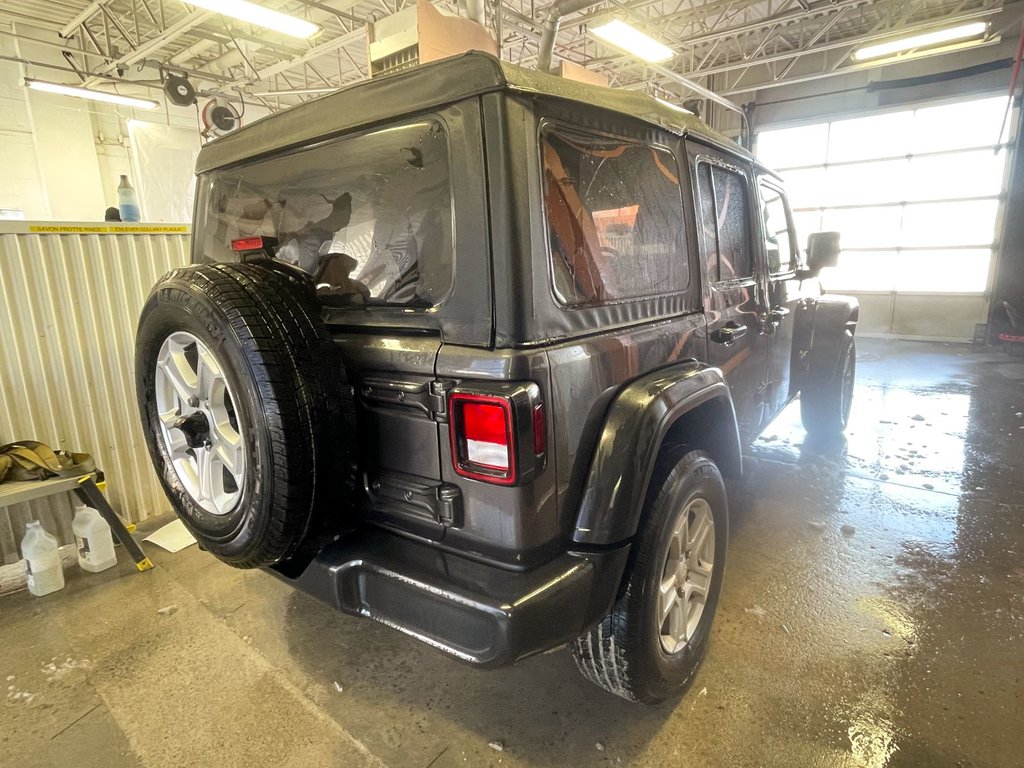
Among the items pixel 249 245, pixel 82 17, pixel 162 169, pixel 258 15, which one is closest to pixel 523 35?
pixel 258 15

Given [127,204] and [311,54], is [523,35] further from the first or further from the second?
[127,204]

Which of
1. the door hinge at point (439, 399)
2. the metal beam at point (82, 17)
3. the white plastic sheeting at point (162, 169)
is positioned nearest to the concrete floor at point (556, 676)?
the door hinge at point (439, 399)

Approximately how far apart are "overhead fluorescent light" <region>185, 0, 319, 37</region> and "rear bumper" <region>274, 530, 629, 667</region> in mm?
5879

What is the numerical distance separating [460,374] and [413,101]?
714 mm

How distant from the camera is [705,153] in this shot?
2.25 meters

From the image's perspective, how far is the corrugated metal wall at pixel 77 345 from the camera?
9.58 ft

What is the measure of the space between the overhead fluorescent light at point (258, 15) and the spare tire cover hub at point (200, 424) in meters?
5.13

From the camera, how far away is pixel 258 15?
5.78 metres

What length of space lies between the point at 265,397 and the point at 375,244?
0.53m

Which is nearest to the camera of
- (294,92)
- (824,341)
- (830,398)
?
(824,341)

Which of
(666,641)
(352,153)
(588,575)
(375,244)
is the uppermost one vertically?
(352,153)

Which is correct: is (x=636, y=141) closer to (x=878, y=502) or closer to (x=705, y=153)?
(x=705, y=153)

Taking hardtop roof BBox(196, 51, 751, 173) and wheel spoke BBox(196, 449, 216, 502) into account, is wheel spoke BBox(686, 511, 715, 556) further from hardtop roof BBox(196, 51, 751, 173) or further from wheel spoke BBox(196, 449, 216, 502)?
wheel spoke BBox(196, 449, 216, 502)

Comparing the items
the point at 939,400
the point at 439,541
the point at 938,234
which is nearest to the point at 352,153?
the point at 439,541
